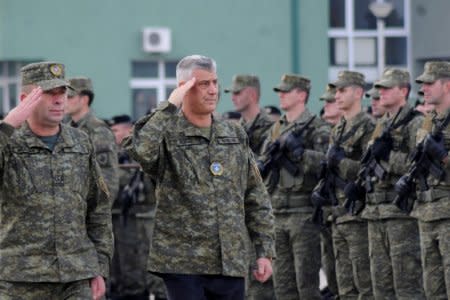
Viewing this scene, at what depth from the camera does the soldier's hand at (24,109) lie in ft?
25.7

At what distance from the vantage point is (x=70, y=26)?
25312 millimetres

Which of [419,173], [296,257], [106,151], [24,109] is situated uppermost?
[24,109]

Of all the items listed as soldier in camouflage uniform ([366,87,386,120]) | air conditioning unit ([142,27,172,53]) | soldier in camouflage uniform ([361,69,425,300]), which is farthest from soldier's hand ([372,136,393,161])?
air conditioning unit ([142,27,172,53])

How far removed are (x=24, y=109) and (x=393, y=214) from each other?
4.63 m

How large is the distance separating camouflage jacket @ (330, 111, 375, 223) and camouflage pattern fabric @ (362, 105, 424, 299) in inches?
15.7

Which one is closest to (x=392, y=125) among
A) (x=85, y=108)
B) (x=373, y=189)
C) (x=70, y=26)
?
(x=373, y=189)

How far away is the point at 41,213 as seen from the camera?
318 inches

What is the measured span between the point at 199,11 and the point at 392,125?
14776 mm

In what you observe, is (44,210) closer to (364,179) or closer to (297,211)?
(364,179)

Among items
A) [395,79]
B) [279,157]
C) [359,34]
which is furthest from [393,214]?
[359,34]

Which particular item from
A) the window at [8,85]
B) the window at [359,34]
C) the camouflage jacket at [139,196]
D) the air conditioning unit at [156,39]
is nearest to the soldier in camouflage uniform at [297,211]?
the camouflage jacket at [139,196]

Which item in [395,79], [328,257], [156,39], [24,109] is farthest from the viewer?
[156,39]

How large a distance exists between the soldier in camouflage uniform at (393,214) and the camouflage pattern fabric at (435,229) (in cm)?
51

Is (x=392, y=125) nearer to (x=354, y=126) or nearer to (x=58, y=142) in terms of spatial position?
(x=354, y=126)
